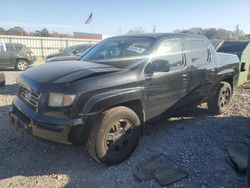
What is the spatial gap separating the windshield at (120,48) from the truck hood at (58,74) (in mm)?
507

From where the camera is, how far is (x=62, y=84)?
3303mm

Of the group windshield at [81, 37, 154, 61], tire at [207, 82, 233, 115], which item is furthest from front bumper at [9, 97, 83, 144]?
tire at [207, 82, 233, 115]

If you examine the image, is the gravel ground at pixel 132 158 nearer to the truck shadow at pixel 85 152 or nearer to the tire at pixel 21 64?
the truck shadow at pixel 85 152

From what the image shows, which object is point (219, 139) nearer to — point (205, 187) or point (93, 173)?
point (205, 187)

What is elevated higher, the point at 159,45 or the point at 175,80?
the point at 159,45

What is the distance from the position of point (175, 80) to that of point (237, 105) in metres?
3.16

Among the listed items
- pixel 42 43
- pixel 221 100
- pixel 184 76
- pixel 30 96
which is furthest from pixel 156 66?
pixel 42 43

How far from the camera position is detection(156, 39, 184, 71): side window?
4.31 m

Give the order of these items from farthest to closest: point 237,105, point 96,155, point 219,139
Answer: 1. point 237,105
2. point 219,139
3. point 96,155

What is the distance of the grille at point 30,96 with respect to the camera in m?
3.46

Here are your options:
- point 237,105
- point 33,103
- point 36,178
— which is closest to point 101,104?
point 33,103

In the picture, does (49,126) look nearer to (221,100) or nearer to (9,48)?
(221,100)


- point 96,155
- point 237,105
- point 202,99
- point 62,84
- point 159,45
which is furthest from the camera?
point 237,105

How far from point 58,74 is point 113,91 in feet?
2.53
